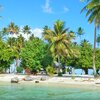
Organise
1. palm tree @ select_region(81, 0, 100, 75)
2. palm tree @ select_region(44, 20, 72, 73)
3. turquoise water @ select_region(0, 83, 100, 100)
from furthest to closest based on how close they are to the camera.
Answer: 1. palm tree @ select_region(44, 20, 72, 73)
2. palm tree @ select_region(81, 0, 100, 75)
3. turquoise water @ select_region(0, 83, 100, 100)

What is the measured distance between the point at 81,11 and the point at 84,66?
29.3 meters

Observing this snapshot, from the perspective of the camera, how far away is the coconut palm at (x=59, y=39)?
6191 centimetres

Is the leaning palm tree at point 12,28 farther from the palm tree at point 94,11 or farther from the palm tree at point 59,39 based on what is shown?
the palm tree at point 94,11

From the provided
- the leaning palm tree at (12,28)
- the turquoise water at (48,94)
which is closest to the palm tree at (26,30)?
the leaning palm tree at (12,28)

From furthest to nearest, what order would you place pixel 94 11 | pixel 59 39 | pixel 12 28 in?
pixel 12 28, pixel 59 39, pixel 94 11

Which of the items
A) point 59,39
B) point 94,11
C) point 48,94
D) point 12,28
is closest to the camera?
point 48,94

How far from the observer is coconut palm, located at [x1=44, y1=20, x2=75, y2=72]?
6191 centimetres

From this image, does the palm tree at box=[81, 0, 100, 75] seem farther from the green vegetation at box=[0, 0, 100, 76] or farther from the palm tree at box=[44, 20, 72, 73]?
the palm tree at box=[44, 20, 72, 73]

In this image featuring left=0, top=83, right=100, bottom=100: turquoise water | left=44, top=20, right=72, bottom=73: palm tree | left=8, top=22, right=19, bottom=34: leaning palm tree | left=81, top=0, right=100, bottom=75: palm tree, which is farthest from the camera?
left=8, top=22, right=19, bottom=34: leaning palm tree

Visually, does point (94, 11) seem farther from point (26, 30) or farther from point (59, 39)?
Answer: point (26, 30)

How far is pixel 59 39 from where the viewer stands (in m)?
61.8

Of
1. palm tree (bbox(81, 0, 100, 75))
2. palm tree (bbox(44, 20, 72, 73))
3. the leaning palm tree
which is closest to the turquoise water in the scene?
palm tree (bbox(81, 0, 100, 75))

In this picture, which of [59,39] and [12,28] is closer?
[59,39]

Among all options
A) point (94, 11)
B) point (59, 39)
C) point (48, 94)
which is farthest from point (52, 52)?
point (48, 94)
